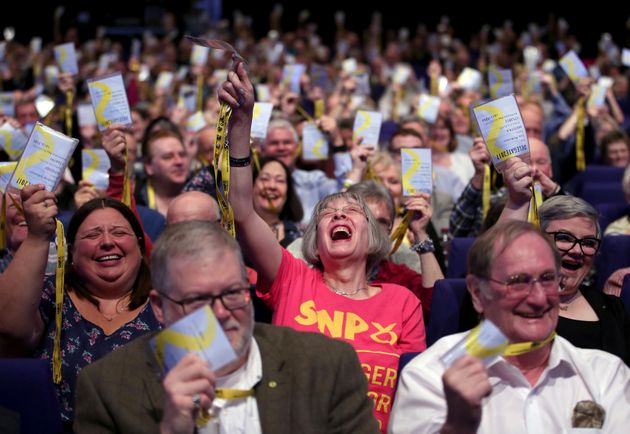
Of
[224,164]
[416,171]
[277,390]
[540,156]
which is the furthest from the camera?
[540,156]

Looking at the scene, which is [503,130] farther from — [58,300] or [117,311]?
[58,300]

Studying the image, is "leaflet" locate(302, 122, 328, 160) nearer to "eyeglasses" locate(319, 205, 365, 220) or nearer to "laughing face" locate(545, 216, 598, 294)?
"eyeglasses" locate(319, 205, 365, 220)

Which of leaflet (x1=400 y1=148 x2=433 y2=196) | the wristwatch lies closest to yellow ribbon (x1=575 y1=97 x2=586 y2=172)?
leaflet (x1=400 y1=148 x2=433 y2=196)

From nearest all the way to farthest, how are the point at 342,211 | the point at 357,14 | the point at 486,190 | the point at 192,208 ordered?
the point at 342,211 < the point at 192,208 < the point at 486,190 < the point at 357,14

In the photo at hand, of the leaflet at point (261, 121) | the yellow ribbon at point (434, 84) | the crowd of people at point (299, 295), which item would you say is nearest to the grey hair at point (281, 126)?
the crowd of people at point (299, 295)

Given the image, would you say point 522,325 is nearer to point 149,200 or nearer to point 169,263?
point 169,263

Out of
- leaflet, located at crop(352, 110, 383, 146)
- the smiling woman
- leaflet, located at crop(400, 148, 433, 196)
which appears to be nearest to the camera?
the smiling woman

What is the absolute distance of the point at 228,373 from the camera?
8.83ft

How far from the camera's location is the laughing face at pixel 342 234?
12.8 feet

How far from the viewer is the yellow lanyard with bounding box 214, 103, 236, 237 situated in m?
3.57

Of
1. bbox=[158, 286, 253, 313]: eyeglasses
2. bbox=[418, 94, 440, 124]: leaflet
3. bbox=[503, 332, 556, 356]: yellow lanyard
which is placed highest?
bbox=[418, 94, 440, 124]: leaflet

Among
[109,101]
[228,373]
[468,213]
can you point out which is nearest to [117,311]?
[228,373]

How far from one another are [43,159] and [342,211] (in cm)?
113

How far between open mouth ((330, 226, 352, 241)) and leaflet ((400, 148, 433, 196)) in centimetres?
109
